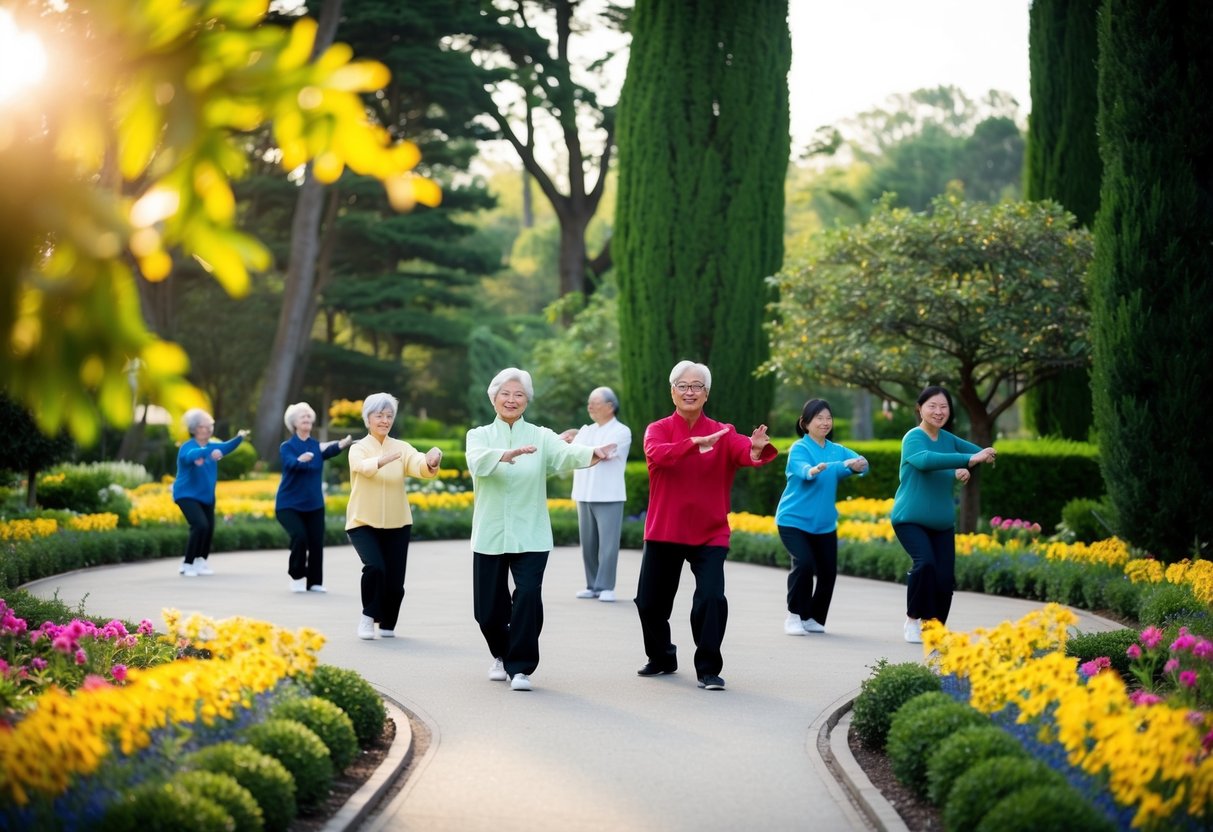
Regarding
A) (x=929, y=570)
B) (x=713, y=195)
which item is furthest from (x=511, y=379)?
(x=713, y=195)

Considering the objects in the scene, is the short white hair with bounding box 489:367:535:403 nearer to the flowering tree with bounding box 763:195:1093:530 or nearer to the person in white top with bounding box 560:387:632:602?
the person in white top with bounding box 560:387:632:602

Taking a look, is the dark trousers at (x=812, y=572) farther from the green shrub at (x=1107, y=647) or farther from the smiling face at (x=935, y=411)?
the green shrub at (x=1107, y=647)

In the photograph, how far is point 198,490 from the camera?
47.7ft

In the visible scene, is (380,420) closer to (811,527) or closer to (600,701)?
(811,527)

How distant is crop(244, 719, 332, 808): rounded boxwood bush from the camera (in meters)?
5.16

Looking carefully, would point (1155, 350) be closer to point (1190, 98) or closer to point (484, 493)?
point (1190, 98)

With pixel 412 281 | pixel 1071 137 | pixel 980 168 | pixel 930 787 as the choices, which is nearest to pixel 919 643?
pixel 930 787

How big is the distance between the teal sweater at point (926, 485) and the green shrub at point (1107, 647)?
5.14 feet

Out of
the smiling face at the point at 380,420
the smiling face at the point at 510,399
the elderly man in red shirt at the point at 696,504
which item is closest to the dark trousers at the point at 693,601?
the elderly man in red shirt at the point at 696,504

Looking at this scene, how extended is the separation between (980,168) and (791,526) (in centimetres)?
4921

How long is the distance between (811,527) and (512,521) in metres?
3.10

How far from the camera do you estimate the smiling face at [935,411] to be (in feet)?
30.9

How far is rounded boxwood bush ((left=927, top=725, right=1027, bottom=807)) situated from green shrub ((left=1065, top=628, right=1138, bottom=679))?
8.69ft

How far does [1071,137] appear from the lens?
827 inches
